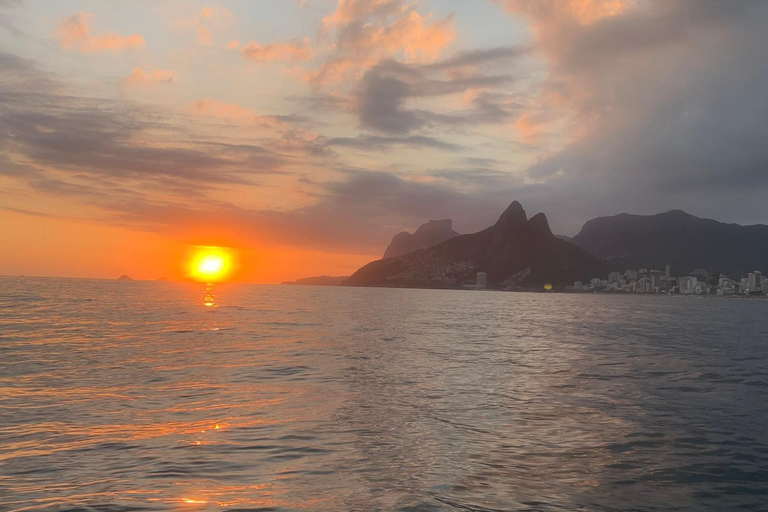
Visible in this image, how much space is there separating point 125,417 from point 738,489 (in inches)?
795

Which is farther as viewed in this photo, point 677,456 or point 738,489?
point 677,456

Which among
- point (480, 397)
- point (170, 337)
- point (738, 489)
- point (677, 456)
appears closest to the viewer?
point (738, 489)

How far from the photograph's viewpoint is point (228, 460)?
15352mm

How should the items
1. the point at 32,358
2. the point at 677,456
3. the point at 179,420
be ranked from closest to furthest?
the point at 677,456 → the point at 179,420 → the point at 32,358

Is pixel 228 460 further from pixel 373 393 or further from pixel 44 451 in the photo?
pixel 373 393

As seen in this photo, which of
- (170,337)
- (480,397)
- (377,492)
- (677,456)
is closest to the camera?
(377,492)

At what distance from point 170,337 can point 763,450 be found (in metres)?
49.2

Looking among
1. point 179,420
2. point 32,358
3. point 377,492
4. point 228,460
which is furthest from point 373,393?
point 32,358

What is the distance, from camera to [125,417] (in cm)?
2050

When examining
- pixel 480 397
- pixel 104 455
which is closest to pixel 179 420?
pixel 104 455

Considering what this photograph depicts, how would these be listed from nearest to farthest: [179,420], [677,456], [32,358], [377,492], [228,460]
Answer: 1. [377,492]
2. [228,460]
3. [677,456]
4. [179,420]
5. [32,358]

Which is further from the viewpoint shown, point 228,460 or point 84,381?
point 84,381

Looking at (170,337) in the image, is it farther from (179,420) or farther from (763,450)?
(763,450)

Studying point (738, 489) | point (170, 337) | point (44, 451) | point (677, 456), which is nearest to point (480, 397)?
point (677, 456)
